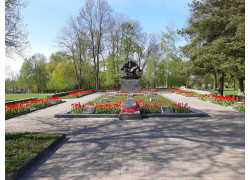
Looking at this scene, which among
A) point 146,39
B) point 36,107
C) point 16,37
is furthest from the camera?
point 146,39

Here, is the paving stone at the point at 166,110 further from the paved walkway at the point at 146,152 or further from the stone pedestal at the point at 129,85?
the stone pedestal at the point at 129,85

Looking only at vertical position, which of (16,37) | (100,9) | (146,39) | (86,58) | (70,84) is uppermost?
(100,9)

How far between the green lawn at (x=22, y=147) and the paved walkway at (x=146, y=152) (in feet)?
0.99

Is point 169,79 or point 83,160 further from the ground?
point 169,79

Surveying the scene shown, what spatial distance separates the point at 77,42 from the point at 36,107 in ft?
76.0

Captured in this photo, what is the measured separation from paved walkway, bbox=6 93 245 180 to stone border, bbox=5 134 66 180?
4.7 inches


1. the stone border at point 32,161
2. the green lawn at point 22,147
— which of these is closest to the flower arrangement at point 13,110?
the green lawn at point 22,147

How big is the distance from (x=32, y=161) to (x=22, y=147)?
84cm

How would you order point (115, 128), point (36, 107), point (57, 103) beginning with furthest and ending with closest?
1. point (57, 103)
2. point (36, 107)
3. point (115, 128)

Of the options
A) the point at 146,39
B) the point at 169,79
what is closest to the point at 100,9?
the point at 146,39

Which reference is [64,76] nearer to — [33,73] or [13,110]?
[33,73]

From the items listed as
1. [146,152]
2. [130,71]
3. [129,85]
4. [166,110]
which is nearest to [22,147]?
[146,152]

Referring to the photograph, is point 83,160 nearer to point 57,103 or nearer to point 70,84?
point 57,103

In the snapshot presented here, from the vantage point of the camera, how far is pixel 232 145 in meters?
5.29
